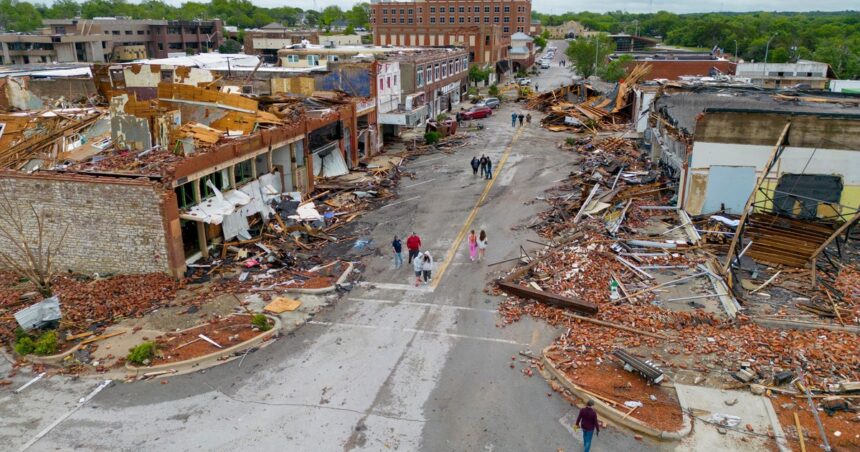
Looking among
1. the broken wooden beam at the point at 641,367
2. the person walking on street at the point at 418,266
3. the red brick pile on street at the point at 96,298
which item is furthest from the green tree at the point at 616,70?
the red brick pile on street at the point at 96,298

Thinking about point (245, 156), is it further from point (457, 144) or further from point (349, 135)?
point (457, 144)

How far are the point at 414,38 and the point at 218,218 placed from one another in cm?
7788

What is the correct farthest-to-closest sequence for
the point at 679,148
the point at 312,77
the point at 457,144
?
the point at 457,144
the point at 312,77
the point at 679,148

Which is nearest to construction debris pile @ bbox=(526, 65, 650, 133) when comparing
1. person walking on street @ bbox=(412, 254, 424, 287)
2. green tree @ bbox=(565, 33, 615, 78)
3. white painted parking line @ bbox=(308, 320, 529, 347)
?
green tree @ bbox=(565, 33, 615, 78)

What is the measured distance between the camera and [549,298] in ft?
58.1

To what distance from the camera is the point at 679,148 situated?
2723 centimetres

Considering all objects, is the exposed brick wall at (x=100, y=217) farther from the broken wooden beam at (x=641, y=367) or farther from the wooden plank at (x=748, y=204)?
the wooden plank at (x=748, y=204)

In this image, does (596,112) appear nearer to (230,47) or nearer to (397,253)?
(397,253)

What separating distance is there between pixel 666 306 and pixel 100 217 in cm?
1813

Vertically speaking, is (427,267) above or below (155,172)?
below

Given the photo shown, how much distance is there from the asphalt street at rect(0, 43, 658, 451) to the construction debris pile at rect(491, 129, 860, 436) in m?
1.08

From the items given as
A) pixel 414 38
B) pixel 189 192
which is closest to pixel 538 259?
pixel 189 192

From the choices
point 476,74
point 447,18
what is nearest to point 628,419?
point 476,74

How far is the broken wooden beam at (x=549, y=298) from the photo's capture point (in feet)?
55.5
